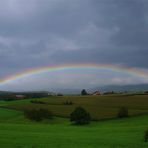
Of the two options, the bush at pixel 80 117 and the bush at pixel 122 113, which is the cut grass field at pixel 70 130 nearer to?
the bush at pixel 80 117

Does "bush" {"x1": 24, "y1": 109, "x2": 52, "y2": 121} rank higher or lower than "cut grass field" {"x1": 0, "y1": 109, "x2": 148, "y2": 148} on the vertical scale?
Answer: higher

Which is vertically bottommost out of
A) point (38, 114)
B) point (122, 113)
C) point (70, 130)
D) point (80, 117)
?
point (70, 130)

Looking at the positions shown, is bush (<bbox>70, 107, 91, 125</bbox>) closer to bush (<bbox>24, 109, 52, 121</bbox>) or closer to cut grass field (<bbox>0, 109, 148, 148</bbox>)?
cut grass field (<bbox>0, 109, 148, 148</bbox>)

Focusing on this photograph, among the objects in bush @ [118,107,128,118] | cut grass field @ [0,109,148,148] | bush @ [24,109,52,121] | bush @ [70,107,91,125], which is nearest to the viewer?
cut grass field @ [0,109,148,148]

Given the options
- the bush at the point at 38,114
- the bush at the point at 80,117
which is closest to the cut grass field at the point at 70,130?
the bush at the point at 80,117

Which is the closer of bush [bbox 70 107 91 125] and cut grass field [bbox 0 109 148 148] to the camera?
cut grass field [bbox 0 109 148 148]

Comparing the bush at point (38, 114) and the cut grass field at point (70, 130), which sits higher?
the bush at point (38, 114)

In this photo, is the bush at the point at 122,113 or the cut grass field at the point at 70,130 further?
the bush at the point at 122,113

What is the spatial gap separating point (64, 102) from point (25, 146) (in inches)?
3797

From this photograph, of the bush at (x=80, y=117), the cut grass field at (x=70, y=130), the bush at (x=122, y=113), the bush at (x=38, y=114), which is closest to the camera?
the cut grass field at (x=70, y=130)

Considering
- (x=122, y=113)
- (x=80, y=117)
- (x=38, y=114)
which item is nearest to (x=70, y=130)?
(x=80, y=117)

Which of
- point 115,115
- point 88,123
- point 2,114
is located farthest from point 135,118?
point 2,114

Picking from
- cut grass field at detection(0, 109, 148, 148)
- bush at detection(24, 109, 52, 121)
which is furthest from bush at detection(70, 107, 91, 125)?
bush at detection(24, 109, 52, 121)

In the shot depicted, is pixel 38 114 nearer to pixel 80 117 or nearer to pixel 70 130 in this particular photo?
pixel 80 117
